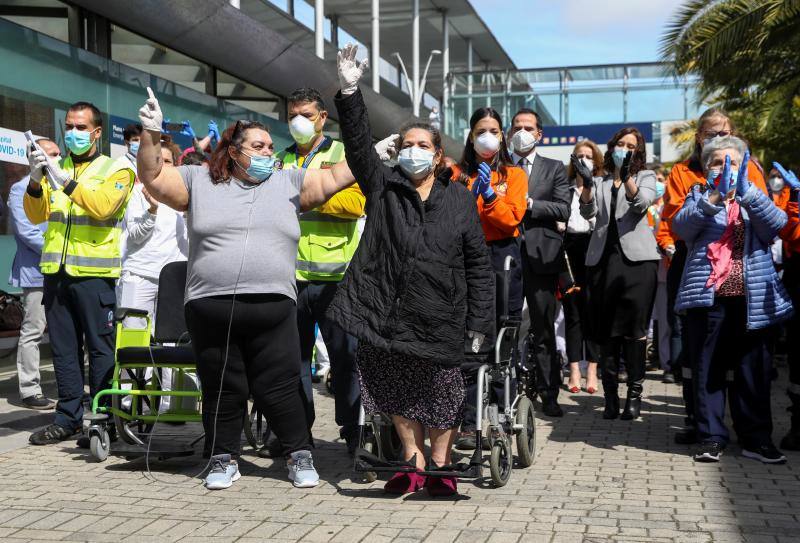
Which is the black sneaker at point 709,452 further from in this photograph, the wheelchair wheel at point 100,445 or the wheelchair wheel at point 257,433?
the wheelchair wheel at point 100,445

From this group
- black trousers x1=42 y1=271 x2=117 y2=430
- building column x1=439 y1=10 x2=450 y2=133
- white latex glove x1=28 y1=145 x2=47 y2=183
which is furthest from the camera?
building column x1=439 y1=10 x2=450 y2=133

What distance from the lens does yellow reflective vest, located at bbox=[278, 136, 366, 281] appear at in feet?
21.5

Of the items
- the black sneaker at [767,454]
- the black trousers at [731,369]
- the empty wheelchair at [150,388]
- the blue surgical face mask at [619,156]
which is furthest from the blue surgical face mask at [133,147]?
the black sneaker at [767,454]

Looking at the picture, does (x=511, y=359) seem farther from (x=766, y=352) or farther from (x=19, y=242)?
(x=19, y=242)

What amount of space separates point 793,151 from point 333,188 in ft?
65.6

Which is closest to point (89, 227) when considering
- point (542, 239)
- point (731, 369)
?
point (542, 239)

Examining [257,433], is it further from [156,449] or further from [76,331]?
[76,331]

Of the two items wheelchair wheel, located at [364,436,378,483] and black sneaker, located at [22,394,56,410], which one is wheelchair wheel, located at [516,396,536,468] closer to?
wheelchair wheel, located at [364,436,378,483]

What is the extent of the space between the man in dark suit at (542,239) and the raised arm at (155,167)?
2826mm

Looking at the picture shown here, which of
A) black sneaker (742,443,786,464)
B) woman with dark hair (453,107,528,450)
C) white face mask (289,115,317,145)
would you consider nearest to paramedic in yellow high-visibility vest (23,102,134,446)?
white face mask (289,115,317,145)

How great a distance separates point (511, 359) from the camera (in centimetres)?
665

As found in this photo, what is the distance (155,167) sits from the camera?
18.5 ft

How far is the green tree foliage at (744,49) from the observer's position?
676 inches

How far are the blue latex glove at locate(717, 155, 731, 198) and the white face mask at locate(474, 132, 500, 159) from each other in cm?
147
